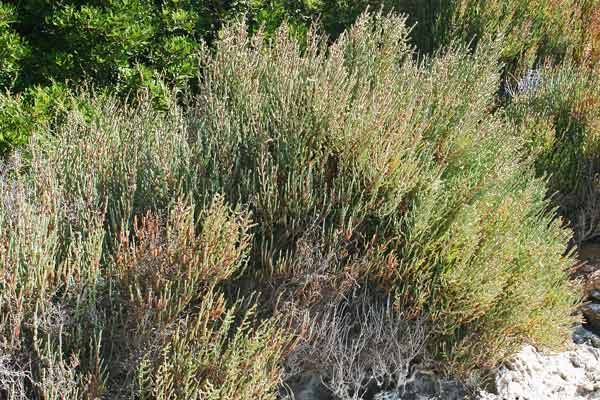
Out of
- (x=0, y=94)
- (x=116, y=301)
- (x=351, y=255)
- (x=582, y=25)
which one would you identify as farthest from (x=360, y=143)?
(x=582, y=25)

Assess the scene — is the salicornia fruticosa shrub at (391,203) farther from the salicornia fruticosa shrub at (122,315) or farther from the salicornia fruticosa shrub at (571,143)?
the salicornia fruticosa shrub at (571,143)

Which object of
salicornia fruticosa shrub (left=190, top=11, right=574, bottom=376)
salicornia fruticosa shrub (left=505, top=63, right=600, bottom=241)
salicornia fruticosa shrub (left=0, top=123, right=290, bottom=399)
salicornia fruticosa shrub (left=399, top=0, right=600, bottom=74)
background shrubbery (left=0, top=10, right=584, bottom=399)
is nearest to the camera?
salicornia fruticosa shrub (left=0, top=123, right=290, bottom=399)

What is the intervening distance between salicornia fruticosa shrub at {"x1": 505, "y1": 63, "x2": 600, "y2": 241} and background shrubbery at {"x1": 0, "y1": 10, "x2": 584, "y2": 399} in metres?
1.00

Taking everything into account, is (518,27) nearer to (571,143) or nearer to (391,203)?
(571,143)

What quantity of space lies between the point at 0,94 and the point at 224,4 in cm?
196

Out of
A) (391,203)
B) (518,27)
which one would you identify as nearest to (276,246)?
(391,203)

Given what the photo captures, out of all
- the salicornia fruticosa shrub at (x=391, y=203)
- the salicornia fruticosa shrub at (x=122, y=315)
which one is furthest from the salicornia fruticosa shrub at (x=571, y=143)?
the salicornia fruticosa shrub at (x=122, y=315)

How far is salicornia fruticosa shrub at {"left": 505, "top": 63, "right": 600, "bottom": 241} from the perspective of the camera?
15.0ft

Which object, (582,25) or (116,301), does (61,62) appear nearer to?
(116,301)

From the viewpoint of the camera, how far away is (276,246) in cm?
316

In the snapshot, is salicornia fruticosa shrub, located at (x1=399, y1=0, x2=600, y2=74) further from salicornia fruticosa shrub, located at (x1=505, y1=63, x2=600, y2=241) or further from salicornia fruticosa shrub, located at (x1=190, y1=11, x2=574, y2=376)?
salicornia fruticosa shrub, located at (x1=190, y1=11, x2=574, y2=376)

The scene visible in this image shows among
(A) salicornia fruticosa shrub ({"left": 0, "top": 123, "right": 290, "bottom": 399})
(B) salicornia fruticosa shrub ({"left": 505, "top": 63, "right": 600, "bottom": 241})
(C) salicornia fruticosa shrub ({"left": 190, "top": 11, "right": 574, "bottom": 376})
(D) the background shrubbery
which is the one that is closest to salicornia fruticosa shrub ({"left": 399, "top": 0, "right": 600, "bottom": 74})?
(B) salicornia fruticosa shrub ({"left": 505, "top": 63, "right": 600, "bottom": 241})

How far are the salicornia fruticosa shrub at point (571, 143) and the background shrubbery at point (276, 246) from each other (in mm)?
1004

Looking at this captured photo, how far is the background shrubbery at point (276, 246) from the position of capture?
255 centimetres
